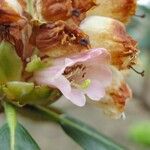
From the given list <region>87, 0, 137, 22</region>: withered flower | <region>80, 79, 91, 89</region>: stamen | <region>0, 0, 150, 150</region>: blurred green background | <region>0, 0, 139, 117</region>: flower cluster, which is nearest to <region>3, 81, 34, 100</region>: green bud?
<region>0, 0, 139, 117</region>: flower cluster

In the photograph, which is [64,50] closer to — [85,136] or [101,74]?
[101,74]

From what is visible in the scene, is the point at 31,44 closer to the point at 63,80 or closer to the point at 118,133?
the point at 63,80

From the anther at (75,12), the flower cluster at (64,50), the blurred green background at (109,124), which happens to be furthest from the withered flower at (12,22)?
the blurred green background at (109,124)

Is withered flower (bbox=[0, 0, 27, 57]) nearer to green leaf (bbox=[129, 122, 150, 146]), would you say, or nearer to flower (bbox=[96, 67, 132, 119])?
flower (bbox=[96, 67, 132, 119])

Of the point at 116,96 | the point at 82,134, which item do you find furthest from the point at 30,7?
the point at 82,134

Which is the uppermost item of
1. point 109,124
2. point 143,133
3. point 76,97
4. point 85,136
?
point 76,97

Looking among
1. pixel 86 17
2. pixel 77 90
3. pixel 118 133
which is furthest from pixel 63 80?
pixel 118 133
